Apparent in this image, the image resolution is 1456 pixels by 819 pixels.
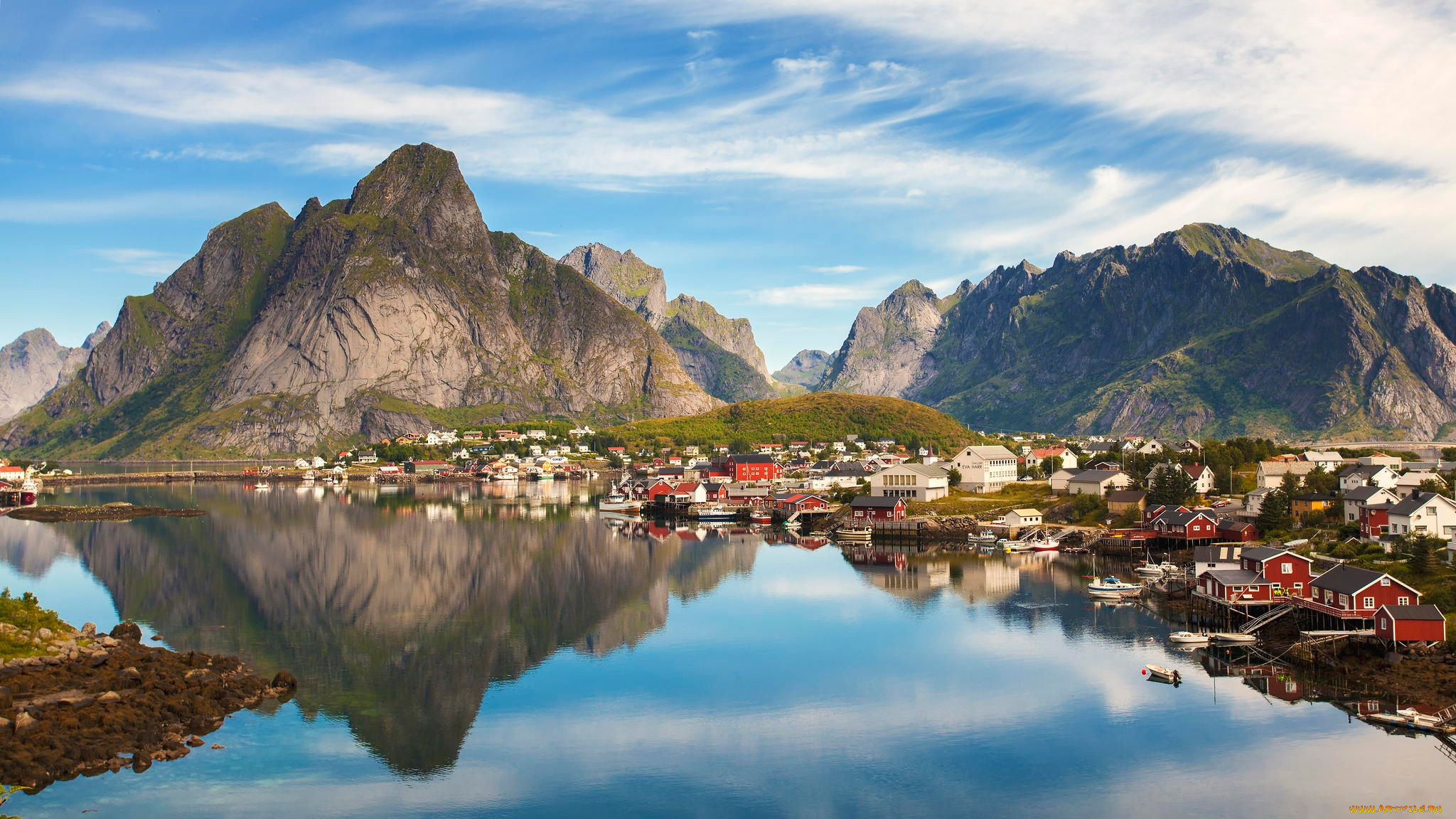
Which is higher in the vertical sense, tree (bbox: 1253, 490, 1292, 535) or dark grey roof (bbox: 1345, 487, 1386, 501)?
dark grey roof (bbox: 1345, 487, 1386, 501)

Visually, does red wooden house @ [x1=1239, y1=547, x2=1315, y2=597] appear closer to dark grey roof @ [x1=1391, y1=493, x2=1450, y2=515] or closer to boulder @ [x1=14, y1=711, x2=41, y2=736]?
dark grey roof @ [x1=1391, y1=493, x2=1450, y2=515]

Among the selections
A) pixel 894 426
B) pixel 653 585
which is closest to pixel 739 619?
pixel 653 585

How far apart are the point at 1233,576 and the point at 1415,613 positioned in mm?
8567

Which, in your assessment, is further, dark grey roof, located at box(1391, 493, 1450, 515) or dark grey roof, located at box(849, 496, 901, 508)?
dark grey roof, located at box(849, 496, 901, 508)

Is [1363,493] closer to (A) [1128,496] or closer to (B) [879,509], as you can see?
(A) [1128,496]

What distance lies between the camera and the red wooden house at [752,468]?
110375 millimetres

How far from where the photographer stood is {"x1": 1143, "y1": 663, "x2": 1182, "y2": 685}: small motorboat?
113ft

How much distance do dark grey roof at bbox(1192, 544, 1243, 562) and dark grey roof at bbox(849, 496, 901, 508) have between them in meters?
27.6

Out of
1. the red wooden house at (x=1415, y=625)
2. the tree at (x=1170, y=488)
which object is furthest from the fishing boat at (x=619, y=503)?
the red wooden house at (x=1415, y=625)

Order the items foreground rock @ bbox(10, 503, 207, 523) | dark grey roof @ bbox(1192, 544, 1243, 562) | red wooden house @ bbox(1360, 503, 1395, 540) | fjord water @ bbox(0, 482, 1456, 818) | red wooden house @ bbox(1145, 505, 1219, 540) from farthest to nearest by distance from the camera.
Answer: foreground rock @ bbox(10, 503, 207, 523)
red wooden house @ bbox(1145, 505, 1219, 540)
dark grey roof @ bbox(1192, 544, 1243, 562)
red wooden house @ bbox(1360, 503, 1395, 540)
fjord water @ bbox(0, 482, 1456, 818)

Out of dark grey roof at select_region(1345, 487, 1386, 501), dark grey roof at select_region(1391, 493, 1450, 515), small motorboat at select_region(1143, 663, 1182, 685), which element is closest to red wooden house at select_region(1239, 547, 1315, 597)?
small motorboat at select_region(1143, 663, 1182, 685)

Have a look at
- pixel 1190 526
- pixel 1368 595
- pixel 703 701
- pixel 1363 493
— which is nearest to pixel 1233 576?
pixel 1368 595

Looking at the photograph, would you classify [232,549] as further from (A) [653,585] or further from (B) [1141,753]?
(B) [1141,753]

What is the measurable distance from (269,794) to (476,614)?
2156 centimetres
